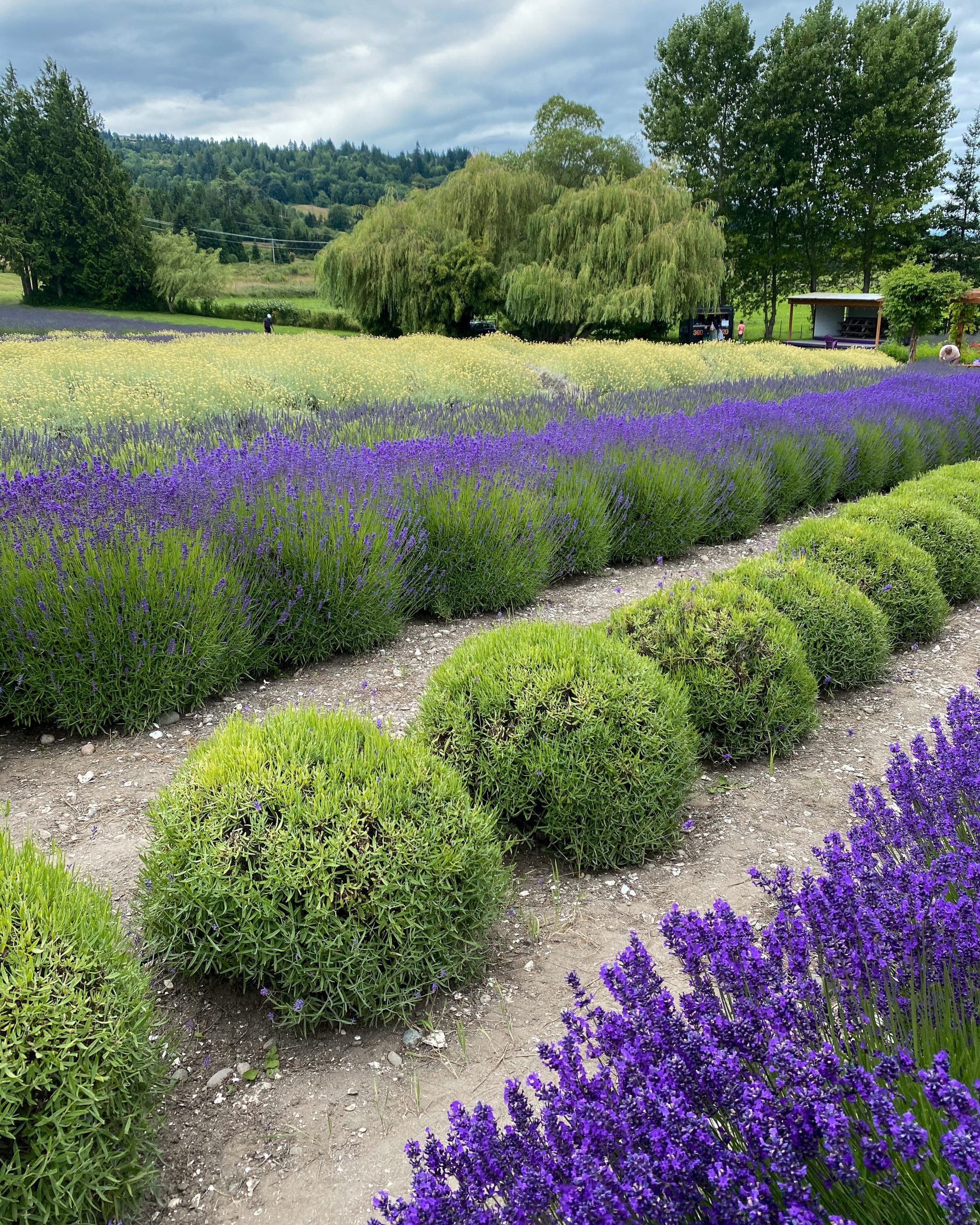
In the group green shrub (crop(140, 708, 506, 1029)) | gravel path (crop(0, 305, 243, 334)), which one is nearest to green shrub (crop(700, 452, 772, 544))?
green shrub (crop(140, 708, 506, 1029))

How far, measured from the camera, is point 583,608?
5.48 metres

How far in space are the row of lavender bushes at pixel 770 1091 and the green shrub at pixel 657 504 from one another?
4895mm

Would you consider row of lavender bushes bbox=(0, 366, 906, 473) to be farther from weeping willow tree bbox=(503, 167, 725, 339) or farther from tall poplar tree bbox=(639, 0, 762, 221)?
tall poplar tree bbox=(639, 0, 762, 221)

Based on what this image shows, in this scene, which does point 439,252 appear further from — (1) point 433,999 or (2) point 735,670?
(1) point 433,999

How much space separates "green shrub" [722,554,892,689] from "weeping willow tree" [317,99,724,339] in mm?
20402

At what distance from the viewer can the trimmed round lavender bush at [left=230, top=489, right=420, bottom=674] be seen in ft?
14.2

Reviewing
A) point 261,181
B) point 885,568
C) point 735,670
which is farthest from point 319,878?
point 261,181

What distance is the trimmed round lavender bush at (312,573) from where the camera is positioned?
170 inches

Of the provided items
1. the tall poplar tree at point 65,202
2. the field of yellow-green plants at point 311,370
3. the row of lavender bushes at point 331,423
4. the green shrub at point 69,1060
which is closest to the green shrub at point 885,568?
the row of lavender bushes at point 331,423

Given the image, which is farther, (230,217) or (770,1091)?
(230,217)

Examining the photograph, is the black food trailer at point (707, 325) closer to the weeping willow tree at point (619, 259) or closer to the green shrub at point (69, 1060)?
the weeping willow tree at point (619, 259)

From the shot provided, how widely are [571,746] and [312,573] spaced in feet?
6.66

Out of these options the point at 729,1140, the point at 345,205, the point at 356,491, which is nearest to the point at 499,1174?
the point at 729,1140

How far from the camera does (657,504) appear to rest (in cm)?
659
